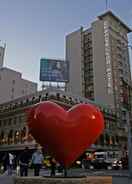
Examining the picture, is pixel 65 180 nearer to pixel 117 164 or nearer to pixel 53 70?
pixel 117 164

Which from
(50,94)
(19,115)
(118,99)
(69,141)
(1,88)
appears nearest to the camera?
(69,141)

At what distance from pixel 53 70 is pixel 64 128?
43629 mm

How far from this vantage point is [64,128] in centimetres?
666

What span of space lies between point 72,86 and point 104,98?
37.2 feet

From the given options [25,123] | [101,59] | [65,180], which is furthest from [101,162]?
[101,59]

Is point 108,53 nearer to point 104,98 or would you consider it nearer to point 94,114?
point 104,98

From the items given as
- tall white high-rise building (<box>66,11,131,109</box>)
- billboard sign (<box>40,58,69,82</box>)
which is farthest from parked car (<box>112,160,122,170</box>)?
tall white high-rise building (<box>66,11,131,109</box>)

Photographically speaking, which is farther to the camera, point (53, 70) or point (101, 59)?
point (101, 59)

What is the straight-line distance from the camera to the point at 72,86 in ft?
236

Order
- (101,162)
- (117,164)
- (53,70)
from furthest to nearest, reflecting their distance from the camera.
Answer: (53,70) → (101,162) → (117,164)

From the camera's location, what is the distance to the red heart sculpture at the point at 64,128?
6.67 meters

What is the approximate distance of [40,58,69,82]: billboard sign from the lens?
49.3 m

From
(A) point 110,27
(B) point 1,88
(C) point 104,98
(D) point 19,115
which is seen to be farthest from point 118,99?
(B) point 1,88

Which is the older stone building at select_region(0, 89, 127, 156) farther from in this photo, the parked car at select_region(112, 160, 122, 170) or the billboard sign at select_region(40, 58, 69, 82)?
the parked car at select_region(112, 160, 122, 170)
